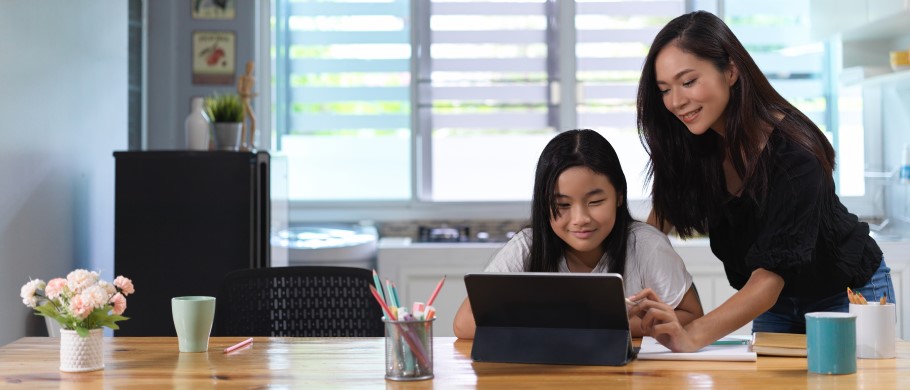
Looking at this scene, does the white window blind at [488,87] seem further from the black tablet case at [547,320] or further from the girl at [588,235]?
the black tablet case at [547,320]

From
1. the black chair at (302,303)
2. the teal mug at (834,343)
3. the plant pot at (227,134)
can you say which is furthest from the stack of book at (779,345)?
the plant pot at (227,134)

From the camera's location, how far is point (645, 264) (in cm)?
200

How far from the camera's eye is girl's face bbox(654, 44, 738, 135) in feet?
5.97

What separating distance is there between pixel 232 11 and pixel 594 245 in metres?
2.78

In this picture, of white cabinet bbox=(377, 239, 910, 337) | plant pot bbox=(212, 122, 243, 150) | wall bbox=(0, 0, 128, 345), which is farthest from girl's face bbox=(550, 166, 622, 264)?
white cabinet bbox=(377, 239, 910, 337)

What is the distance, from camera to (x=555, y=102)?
14.7 ft

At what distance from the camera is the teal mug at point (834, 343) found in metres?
1.48

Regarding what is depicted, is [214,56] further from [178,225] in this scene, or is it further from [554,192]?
[554,192]

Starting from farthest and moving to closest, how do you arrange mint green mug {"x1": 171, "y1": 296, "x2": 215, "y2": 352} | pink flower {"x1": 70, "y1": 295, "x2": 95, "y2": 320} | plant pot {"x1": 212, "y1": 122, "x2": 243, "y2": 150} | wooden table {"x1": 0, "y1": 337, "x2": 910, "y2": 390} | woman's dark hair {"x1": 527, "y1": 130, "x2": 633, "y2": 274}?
plant pot {"x1": 212, "y1": 122, "x2": 243, "y2": 150} < woman's dark hair {"x1": 527, "y1": 130, "x2": 633, "y2": 274} < mint green mug {"x1": 171, "y1": 296, "x2": 215, "y2": 352} < pink flower {"x1": 70, "y1": 295, "x2": 95, "y2": 320} < wooden table {"x1": 0, "y1": 337, "x2": 910, "y2": 390}

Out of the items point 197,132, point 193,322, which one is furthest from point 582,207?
point 197,132

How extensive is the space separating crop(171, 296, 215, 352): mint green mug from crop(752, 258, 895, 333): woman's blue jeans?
3.59ft

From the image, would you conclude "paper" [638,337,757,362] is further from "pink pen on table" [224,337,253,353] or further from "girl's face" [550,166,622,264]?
"pink pen on table" [224,337,253,353]

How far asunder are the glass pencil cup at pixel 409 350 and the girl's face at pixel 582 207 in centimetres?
52

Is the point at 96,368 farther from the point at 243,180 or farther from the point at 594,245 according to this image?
the point at 243,180
